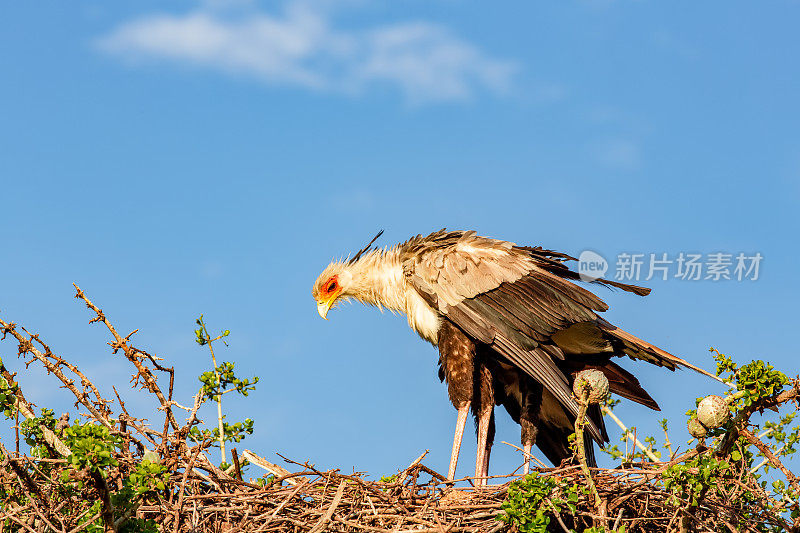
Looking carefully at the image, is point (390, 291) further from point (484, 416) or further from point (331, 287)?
point (484, 416)

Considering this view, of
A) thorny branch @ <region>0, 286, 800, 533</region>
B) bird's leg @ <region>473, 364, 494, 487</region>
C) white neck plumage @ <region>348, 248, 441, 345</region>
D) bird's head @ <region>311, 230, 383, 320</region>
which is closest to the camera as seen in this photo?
thorny branch @ <region>0, 286, 800, 533</region>

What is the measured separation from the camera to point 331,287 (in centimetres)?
823

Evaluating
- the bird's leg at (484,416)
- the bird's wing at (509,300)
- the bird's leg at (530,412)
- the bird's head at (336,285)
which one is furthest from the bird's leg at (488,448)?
the bird's head at (336,285)

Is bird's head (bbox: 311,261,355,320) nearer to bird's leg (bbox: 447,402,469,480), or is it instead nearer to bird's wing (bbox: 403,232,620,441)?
bird's wing (bbox: 403,232,620,441)

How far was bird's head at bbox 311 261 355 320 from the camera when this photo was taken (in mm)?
8203

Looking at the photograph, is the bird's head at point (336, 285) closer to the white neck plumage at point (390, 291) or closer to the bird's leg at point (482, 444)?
the white neck plumage at point (390, 291)

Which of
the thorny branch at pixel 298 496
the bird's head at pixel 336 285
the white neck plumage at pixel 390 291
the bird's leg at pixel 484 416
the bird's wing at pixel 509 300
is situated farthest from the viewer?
the bird's head at pixel 336 285

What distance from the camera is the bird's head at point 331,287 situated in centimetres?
820

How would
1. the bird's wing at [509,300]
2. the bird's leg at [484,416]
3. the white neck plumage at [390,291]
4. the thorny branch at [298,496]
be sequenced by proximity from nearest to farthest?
the thorny branch at [298,496] < the bird's wing at [509,300] < the bird's leg at [484,416] < the white neck plumage at [390,291]

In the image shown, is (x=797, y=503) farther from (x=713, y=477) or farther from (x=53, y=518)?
(x=53, y=518)

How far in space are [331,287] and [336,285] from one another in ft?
0.17

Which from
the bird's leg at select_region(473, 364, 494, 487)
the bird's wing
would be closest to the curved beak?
the bird's wing

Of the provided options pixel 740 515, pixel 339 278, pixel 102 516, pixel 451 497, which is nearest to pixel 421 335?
pixel 339 278

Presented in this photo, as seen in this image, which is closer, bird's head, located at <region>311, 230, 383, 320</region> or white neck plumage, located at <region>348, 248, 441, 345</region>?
white neck plumage, located at <region>348, 248, 441, 345</region>
